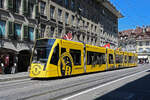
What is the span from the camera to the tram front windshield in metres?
12.9

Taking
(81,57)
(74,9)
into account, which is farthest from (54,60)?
(74,9)

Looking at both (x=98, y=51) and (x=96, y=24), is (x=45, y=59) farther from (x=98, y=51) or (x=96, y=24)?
(x=96, y=24)

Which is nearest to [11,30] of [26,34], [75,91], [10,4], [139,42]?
[26,34]

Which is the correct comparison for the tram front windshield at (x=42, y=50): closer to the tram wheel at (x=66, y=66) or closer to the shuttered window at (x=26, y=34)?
the tram wheel at (x=66, y=66)

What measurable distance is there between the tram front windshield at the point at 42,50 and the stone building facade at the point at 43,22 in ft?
23.0

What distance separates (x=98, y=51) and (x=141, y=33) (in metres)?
63.8

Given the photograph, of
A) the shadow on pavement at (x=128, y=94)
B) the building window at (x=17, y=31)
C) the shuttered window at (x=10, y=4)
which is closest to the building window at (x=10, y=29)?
the building window at (x=17, y=31)

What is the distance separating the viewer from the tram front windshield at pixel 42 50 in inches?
509

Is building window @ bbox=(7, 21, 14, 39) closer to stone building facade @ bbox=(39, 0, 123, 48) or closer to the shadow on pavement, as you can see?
stone building facade @ bbox=(39, 0, 123, 48)

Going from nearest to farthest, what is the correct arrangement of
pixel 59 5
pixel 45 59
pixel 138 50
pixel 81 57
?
1. pixel 45 59
2. pixel 81 57
3. pixel 59 5
4. pixel 138 50

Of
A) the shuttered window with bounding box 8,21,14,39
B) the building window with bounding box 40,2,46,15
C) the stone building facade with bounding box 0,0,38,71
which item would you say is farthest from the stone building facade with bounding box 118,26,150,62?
the shuttered window with bounding box 8,21,14,39

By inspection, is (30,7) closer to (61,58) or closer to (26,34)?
(26,34)

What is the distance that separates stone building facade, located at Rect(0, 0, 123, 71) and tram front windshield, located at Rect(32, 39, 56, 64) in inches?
276

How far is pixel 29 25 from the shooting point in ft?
74.8
